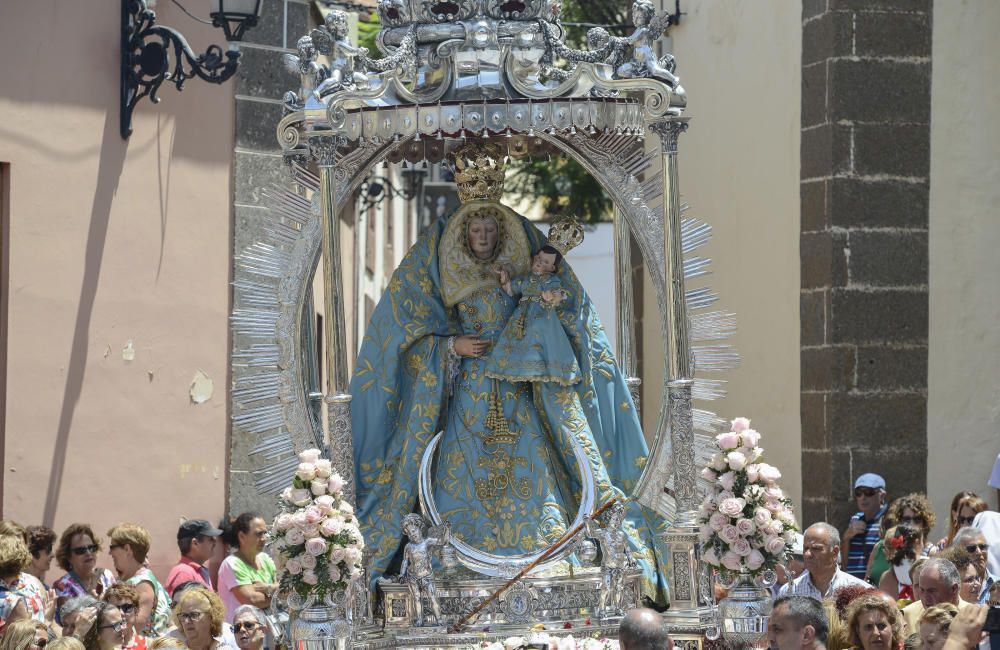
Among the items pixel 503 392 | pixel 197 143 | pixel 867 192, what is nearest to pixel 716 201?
pixel 867 192

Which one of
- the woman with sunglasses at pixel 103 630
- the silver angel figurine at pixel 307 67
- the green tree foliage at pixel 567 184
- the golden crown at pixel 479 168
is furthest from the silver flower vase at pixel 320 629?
the green tree foliage at pixel 567 184

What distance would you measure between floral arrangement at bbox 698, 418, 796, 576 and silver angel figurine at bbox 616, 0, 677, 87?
4.86 ft

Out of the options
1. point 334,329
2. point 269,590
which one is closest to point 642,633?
point 334,329

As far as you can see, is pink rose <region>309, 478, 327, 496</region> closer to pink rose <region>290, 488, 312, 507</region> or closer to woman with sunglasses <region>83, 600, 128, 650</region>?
pink rose <region>290, 488, 312, 507</region>

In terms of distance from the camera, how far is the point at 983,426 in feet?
39.4

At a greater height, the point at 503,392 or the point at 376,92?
the point at 376,92

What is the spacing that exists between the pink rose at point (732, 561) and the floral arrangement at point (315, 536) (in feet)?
4.75

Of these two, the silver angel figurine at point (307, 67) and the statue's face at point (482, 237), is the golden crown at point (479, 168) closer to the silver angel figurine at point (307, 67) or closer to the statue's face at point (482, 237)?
the statue's face at point (482, 237)

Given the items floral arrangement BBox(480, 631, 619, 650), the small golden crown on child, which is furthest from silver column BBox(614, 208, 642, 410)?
floral arrangement BBox(480, 631, 619, 650)

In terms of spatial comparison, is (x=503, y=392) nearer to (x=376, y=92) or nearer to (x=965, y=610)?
(x=376, y=92)

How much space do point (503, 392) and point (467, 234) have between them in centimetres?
71

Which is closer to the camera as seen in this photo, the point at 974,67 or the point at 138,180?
the point at 138,180

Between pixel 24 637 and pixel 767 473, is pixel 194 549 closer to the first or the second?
pixel 24 637

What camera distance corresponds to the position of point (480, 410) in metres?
9.16
